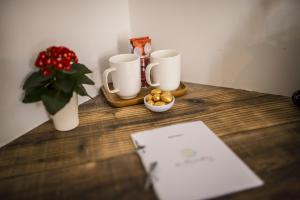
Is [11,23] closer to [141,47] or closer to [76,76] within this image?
[76,76]

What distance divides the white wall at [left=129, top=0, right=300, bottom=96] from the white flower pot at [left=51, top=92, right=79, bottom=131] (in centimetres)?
47

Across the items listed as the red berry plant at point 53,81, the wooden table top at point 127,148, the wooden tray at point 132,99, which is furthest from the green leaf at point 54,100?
the wooden tray at point 132,99

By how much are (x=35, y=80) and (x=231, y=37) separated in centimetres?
67

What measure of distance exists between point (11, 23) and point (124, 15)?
47cm

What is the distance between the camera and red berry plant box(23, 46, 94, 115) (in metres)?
0.69

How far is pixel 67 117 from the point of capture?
2.53 ft

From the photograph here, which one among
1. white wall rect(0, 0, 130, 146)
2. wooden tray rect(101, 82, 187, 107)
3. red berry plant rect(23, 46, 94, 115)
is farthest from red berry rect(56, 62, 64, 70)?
wooden tray rect(101, 82, 187, 107)

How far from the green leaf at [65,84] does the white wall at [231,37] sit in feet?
1.57

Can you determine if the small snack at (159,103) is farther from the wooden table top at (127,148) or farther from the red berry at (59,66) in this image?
the red berry at (59,66)

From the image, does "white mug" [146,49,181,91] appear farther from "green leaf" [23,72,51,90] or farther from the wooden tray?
"green leaf" [23,72,51,90]

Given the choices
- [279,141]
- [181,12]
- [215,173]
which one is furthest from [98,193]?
[181,12]

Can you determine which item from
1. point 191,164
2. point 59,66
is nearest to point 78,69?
point 59,66

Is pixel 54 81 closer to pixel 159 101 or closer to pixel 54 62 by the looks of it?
pixel 54 62

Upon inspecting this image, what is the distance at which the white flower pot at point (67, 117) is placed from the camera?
2.50ft
